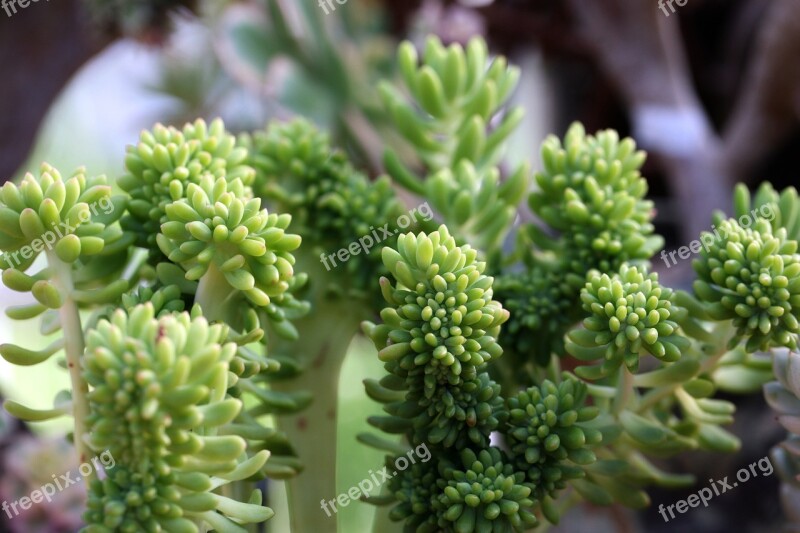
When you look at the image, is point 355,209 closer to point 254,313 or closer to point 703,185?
point 254,313

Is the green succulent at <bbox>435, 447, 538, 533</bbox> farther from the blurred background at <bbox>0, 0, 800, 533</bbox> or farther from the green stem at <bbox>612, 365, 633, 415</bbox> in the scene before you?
the blurred background at <bbox>0, 0, 800, 533</bbox>

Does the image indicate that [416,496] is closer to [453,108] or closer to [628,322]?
[628,322]

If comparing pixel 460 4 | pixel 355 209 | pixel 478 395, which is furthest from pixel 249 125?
pixel 478 395

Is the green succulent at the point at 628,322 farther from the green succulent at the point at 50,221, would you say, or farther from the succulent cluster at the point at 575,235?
the green succulent at the point at 50,221

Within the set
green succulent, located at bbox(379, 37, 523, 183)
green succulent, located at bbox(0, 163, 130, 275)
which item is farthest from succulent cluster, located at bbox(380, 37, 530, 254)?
green succulent, located at bbox(0, 163, 130, 275)

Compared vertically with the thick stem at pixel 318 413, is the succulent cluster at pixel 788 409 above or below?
below

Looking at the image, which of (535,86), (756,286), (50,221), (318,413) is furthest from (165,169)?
(535,86)

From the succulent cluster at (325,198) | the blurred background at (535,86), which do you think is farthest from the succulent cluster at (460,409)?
the blurred background at (535,86)
